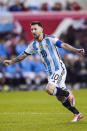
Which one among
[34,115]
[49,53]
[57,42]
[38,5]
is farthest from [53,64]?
[38,5]

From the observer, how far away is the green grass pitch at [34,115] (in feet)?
35.4

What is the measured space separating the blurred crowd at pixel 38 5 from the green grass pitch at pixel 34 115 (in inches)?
249

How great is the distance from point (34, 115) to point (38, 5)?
46.9 feet

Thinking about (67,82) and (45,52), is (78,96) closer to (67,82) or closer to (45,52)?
(67,82)

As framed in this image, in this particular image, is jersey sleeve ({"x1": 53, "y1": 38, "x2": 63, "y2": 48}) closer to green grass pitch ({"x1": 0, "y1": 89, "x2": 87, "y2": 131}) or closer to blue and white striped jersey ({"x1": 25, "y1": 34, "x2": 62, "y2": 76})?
blue and white striped jersey ({"x1": 25, "y1": 34, "x2": 62, "y2": 76})

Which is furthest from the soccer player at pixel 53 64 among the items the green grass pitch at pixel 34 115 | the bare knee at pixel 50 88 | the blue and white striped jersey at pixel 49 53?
the green grass pitch at pixel 34 115

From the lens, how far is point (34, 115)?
43.9ft

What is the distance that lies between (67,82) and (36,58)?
1.85m

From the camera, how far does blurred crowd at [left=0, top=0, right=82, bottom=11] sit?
84.1 ft

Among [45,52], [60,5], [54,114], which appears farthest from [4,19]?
[45,52]

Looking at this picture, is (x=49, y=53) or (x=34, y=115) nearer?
(x=49, y=53)

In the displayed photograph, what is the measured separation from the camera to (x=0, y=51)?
2327 cm

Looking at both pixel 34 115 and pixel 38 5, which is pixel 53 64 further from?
pixel 38 5

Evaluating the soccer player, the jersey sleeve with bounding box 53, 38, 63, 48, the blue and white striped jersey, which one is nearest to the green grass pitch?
the soccer player
